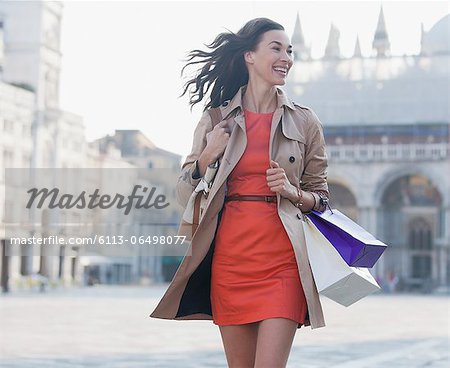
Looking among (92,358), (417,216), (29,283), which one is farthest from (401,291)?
(92,358)

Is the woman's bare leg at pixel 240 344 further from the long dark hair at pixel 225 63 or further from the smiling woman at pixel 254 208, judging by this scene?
the long dark hair at pixel 225 63

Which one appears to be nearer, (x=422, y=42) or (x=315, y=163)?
(x=315, y=163)

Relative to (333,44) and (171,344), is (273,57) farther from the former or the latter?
(333,44)

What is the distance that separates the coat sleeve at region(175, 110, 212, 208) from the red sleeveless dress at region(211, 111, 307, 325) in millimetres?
155

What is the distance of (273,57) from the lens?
3.24 m

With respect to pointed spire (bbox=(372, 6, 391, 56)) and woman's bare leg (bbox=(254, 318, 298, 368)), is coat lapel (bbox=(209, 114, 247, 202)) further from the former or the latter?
pointed spire (bbox=(372, 6, 391, 56))

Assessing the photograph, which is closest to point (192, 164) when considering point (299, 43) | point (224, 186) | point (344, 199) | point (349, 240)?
point (224, 186)

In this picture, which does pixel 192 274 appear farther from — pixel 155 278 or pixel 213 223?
pixel 155 278

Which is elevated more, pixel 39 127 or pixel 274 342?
pixel 39 127

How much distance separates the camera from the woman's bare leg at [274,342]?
9.69 ft

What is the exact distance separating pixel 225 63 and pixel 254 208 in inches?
22.7

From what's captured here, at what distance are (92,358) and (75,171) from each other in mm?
35014

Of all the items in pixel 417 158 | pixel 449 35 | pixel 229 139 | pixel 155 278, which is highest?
pixel 449 35

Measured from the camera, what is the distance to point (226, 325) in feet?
10.4
